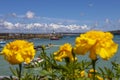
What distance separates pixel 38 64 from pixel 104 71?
0.76 meters

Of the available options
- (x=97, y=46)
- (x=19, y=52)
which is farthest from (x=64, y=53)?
(x=97, y=46)

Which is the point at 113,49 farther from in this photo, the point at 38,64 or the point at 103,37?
the point at 38,64

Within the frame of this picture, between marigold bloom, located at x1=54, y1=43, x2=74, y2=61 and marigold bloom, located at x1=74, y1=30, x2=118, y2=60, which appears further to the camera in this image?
marigold bloom, located at x1=54, y1=43, x2=74, y2=61

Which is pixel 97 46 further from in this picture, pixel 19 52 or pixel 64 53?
pixel 64 53

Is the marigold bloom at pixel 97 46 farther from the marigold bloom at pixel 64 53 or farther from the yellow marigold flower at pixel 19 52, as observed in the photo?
the marigold bloom at pixel 64 53

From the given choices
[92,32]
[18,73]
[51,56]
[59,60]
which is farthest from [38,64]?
[92,32]

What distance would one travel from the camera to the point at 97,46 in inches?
83.0

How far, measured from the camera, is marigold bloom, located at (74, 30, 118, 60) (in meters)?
2.09

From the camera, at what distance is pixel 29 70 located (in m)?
3.03

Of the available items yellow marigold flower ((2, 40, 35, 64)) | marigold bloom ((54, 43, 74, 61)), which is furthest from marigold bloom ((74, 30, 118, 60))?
marigold bloom ((54, 43, 74, 61))

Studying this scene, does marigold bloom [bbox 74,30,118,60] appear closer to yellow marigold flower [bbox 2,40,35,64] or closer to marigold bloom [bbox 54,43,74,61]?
yellow marigold flower [bbox 2,40,35,64]

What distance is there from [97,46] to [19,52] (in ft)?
1.97

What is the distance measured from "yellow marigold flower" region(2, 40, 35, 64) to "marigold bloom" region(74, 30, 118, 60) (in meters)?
0.43

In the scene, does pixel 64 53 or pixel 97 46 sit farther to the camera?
pixel 64 53
